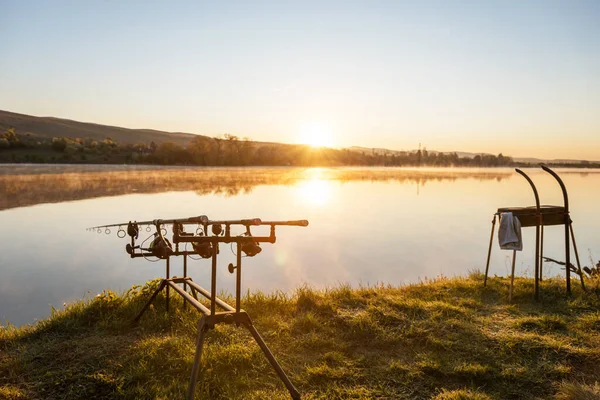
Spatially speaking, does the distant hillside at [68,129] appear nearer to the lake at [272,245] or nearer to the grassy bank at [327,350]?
the lake at [272,245]

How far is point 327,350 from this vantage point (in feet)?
19.3

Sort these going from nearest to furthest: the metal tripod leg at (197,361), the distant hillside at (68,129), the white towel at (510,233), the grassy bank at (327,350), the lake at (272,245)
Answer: the metal tripod leg at (197,361), the grassy bank at (327,350), the white towel at (510,233), the lake at (272,245), the distant hillside at (68,129)

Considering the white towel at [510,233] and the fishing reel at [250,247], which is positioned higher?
the fishing reel at [250,247]

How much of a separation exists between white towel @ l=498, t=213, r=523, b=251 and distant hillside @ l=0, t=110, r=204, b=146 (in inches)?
5382

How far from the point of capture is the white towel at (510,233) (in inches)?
309

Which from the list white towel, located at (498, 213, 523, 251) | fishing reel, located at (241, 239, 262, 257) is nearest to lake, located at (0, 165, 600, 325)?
white towel, located at (498, 213, 523, 251)

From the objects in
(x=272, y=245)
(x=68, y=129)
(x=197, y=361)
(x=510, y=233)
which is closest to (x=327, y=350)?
(x=197, y=361)

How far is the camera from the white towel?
7842 mm

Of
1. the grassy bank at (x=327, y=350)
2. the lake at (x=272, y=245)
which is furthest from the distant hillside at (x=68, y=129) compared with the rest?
the grassy bank at (x=327, y=350)

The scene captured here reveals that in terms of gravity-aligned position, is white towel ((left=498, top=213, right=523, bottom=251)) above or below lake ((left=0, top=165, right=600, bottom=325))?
above

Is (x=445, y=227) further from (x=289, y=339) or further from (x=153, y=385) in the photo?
(x=153, y=385)

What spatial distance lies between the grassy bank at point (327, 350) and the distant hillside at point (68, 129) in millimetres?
135024

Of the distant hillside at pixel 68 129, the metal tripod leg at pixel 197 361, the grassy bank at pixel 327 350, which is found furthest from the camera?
the distant hillside at pixel 68 129

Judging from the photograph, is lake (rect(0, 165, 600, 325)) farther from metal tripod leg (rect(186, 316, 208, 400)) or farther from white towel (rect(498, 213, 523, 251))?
metal tripod leg (rect(186, 316, 208, 400))
